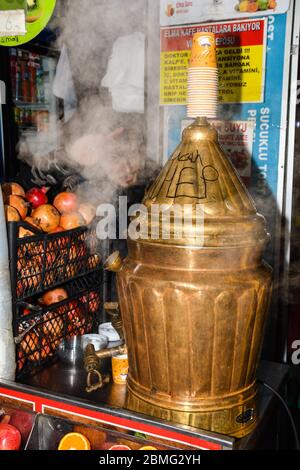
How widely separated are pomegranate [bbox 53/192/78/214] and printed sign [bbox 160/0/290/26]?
1229mm

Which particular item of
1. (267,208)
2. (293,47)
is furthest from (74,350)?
(293,47)

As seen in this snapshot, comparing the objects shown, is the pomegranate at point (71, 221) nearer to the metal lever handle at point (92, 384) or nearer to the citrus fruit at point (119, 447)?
the metal lever handle at point (92, 384)

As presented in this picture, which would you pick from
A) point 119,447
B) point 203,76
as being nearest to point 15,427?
point 119,447

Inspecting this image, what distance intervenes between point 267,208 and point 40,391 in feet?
5.09

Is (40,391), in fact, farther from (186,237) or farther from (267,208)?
(267,208)

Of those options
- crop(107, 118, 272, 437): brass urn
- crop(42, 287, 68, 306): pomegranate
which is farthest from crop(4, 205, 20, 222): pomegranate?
crop(107, 118, 272, 437): brass urn

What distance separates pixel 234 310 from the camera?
4.19ft

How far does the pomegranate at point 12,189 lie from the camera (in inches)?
75.7

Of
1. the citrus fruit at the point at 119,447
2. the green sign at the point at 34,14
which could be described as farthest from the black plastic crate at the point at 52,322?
the green sign at the point at 34,14

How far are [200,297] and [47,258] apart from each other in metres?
0.73

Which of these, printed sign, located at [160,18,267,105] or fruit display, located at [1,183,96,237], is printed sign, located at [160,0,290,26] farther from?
fruit display, located at [1,183,96,237]

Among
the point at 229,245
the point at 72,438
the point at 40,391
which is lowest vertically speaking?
the point at 72,438

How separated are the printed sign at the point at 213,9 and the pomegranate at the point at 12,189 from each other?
4.32 feet

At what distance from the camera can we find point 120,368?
5.43 ft
